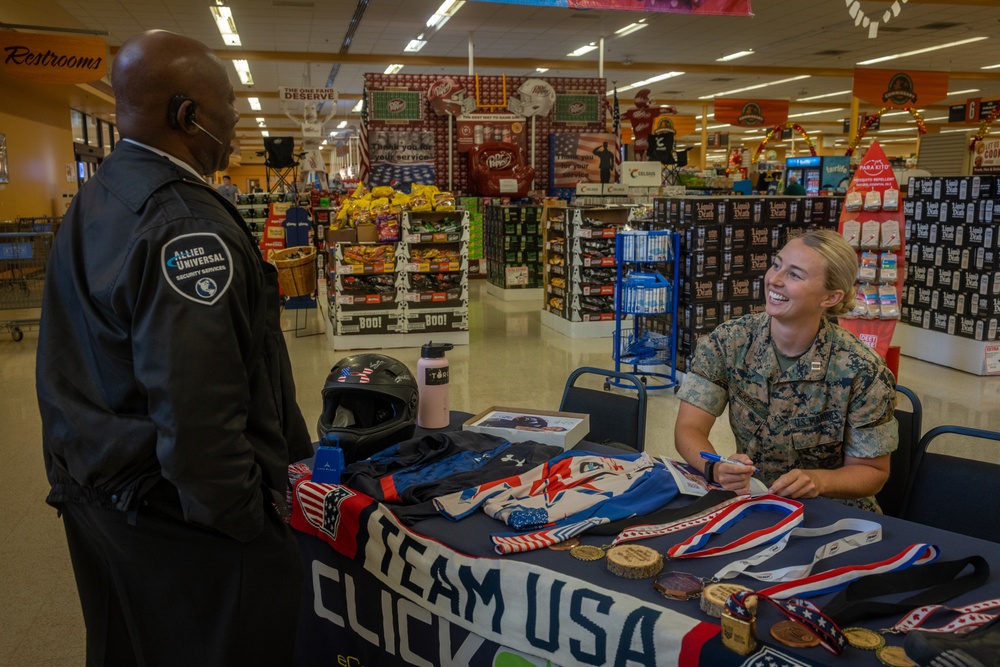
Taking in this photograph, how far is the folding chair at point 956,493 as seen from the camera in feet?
7.06

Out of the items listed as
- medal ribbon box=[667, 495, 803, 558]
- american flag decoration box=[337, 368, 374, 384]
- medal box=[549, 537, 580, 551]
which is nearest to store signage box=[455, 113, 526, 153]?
american flag decoration box=[337, 368, 374, 384]

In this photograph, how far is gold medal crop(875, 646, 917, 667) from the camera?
131cm

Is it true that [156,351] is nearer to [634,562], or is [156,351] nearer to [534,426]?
[634,562]

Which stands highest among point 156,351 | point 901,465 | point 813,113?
point 813,113

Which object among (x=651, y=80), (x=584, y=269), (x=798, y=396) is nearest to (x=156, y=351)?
(x=798, y=396)

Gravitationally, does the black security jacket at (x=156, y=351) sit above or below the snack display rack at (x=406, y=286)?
above

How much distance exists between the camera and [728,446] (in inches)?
201

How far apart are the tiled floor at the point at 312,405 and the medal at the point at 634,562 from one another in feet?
7.12

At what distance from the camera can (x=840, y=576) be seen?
1.58 metres

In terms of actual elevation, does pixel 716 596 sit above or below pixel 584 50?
below

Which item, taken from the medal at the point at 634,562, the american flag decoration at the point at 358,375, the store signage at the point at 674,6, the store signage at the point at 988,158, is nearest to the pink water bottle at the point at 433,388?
the american flag decoration at the point at 358,375

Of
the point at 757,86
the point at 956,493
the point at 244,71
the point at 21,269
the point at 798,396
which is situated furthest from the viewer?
the point at 757,86

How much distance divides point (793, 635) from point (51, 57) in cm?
1079

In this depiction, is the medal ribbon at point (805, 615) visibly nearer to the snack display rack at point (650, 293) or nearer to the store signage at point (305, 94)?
the snack display rack at point (650, 293)
